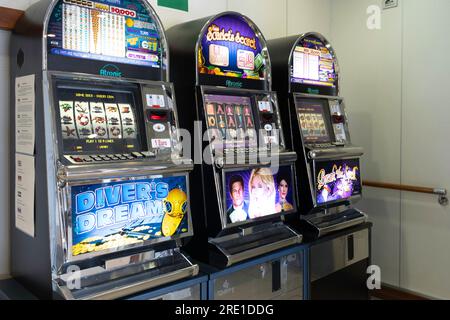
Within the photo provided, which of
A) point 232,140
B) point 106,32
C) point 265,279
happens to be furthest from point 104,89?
point 265,279

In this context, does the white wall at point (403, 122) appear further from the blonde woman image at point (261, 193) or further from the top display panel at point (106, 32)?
the top display panel at point (106, 32)

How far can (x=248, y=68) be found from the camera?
2727 millimetres

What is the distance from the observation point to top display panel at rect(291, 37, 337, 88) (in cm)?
302

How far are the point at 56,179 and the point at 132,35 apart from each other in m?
0.85

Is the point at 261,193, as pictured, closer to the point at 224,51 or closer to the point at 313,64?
the point at 224,51

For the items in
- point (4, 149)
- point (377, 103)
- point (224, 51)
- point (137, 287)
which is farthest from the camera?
point (377, 103)

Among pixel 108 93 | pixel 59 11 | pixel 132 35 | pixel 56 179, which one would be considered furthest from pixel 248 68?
pixel 56 179

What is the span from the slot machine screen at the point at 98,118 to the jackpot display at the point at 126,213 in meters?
0.21

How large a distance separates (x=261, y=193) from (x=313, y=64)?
4.04ft

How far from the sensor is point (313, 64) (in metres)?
3.17

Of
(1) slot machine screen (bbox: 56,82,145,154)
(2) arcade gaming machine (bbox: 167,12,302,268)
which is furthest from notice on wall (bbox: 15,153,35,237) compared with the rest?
(2) arcade gaming machine (bbox: 167,12,302,268)

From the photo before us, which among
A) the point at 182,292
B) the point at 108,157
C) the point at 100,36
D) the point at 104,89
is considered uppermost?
the point at 100,36

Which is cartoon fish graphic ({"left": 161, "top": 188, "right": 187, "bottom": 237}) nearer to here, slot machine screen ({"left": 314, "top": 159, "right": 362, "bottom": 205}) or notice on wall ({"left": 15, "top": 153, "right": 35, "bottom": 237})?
notice on wall ({"left": 15, "top": 153, "right": 35, "bottom": 237})

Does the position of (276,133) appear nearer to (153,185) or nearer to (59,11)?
(153,185)
